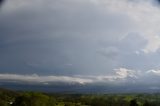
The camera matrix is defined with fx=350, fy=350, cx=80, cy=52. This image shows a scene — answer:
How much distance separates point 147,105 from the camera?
111312mm

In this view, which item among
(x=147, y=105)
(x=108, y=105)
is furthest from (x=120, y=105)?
(x=147, y=105)

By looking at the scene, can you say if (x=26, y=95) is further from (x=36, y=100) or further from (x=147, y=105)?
(x=147, y=105)

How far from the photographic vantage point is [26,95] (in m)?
104

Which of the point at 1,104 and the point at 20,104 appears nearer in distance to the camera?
the point at 20,104

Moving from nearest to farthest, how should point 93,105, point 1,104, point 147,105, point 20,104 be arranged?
point 20,104, point 147,105, point 1,104, point 93,105

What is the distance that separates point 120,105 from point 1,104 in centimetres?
8806

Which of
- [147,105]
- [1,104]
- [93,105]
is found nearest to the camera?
[147,105]

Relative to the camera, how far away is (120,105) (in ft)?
632

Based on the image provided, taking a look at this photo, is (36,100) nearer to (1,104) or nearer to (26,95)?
(26,95)

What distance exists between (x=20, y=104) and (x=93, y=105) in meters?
85.3

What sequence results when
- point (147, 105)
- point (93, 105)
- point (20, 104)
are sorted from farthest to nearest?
point (93, 105) < point (147, 105) < point (20, 104)

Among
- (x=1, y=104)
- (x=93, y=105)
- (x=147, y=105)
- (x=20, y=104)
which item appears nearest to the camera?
(x=20, y=104)

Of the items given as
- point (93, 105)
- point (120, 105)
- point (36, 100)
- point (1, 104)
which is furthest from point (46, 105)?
point (120, 105)

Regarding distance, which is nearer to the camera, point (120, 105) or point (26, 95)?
point (26, 95)
